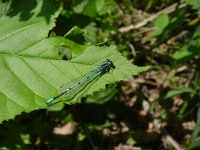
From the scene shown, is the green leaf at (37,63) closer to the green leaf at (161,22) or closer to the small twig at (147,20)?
the green leaf at (161,22)

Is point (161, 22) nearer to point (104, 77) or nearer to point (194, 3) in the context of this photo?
point (194, 3)

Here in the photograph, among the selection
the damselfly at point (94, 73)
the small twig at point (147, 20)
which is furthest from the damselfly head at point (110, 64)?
the small twig at point (147, 20)

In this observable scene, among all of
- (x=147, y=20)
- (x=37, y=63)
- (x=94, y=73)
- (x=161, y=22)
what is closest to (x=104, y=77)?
(x=94, y=73)

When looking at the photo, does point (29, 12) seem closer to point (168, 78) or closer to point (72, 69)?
point (72, 69)

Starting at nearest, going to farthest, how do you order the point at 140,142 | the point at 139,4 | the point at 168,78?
the point at 140,142 < the point at 168,78 < the point at 139,4

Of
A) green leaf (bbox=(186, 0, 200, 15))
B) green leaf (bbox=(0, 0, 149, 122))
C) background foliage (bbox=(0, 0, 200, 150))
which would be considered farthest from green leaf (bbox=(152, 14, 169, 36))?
green leaf (bbox=(0, 0, 149, 122))

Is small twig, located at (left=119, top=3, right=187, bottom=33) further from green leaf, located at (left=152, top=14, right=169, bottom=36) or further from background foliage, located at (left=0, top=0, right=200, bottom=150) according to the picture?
green leaf, located at (left=152, top=14, right=169, bottom=36)

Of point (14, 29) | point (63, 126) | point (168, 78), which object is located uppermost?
point (14, 29)

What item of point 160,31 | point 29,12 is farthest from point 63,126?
point 29,12
